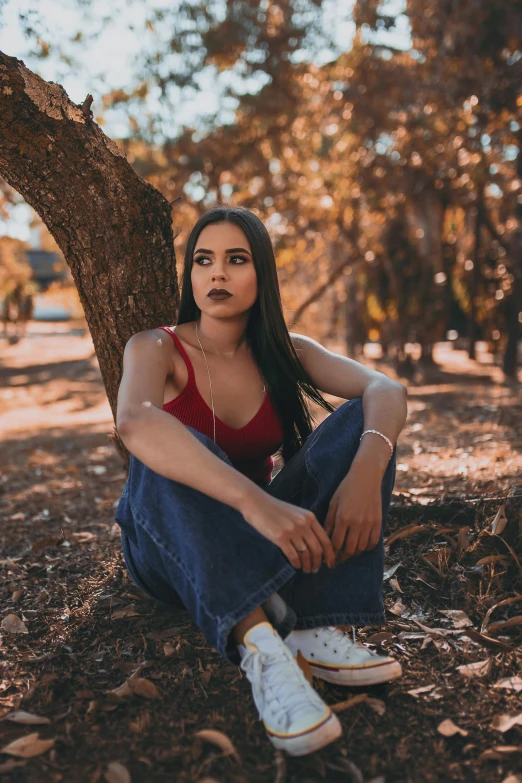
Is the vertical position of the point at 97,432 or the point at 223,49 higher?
the point at 223,49

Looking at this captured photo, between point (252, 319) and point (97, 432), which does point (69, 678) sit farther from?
point (97, 432)

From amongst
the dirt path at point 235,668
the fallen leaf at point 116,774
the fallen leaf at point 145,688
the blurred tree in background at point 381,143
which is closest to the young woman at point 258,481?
the dirt path at point 235,668

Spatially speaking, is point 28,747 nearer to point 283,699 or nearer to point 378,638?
point 283,699

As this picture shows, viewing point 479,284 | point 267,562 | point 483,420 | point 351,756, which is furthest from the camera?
point 479,284

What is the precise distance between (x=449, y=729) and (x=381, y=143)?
1005 centimetres

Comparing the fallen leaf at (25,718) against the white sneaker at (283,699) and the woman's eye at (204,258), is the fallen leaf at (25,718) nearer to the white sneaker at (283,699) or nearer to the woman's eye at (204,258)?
the white sneaker at (283,699)

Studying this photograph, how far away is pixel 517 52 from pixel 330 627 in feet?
27.3

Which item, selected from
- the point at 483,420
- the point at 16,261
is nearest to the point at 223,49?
the point at 483,420

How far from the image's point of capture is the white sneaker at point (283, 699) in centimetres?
163

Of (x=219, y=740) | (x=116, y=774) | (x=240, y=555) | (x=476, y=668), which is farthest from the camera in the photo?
(x=476, y=668)

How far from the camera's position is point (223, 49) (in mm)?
10203

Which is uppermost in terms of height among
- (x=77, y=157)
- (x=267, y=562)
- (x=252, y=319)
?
(x=77, y=157)

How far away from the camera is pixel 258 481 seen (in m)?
2.54

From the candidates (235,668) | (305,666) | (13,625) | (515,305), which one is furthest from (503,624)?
(515,305)
